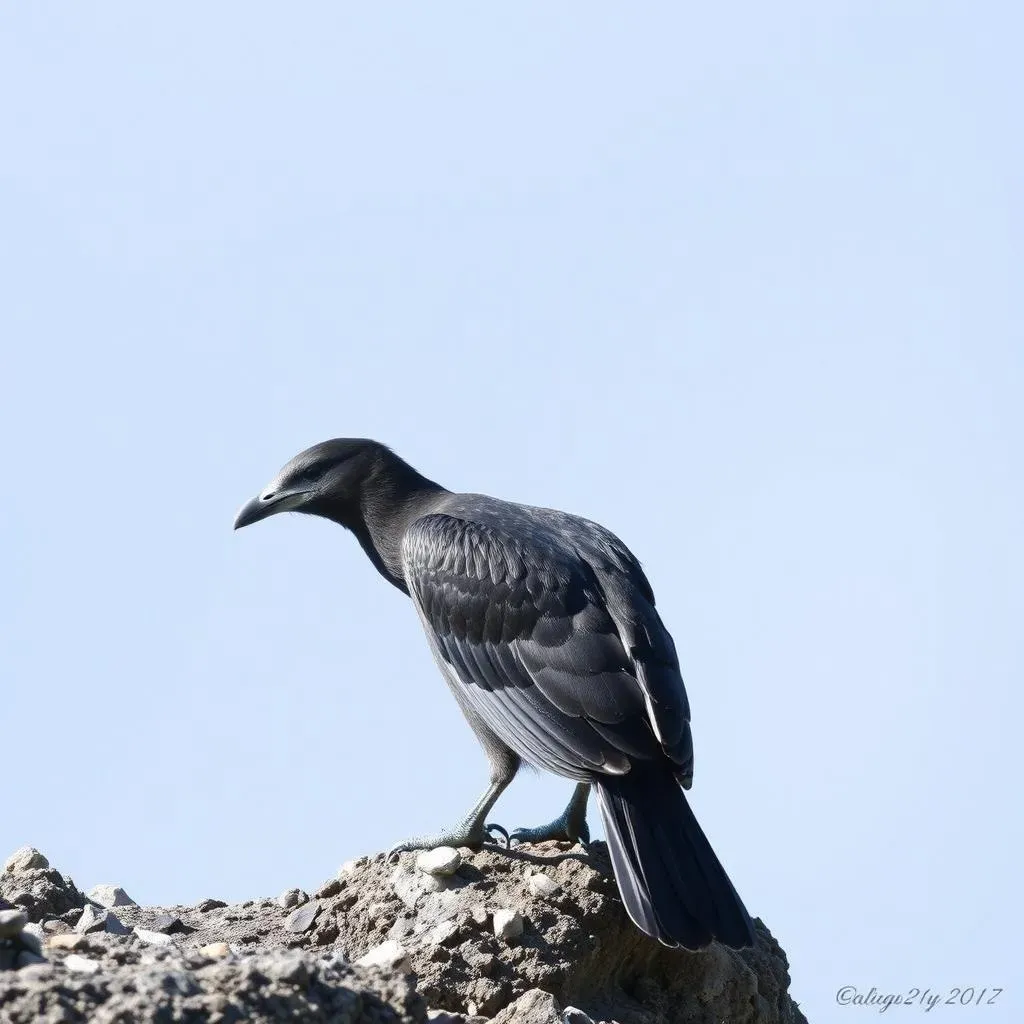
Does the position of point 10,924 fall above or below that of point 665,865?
below

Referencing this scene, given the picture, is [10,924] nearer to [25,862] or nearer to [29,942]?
[29,942]

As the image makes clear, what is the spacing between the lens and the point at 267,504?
386 inches

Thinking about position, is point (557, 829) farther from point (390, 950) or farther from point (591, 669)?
point (390, 950)

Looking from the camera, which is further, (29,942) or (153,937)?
(153,937)

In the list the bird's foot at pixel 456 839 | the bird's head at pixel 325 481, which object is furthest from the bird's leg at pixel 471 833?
the bird's head at pixel 325 481

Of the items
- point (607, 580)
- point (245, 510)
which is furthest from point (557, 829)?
point (245, 510)

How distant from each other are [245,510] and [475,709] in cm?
225

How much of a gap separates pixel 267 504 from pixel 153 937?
323 centimetres

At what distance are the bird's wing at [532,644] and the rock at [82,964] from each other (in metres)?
2.80

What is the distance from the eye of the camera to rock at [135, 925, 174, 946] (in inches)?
278

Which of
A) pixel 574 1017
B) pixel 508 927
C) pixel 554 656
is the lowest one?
pixel 574 1017

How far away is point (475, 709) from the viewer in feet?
27.6

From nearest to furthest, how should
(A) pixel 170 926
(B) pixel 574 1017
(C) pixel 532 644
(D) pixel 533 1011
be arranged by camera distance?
(D) pixel 533 1011 → (B) pixel 574 1017 → (A) pixel 170 926 → (C) pixel 532 644

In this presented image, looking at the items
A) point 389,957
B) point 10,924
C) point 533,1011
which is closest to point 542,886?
point 389,957
